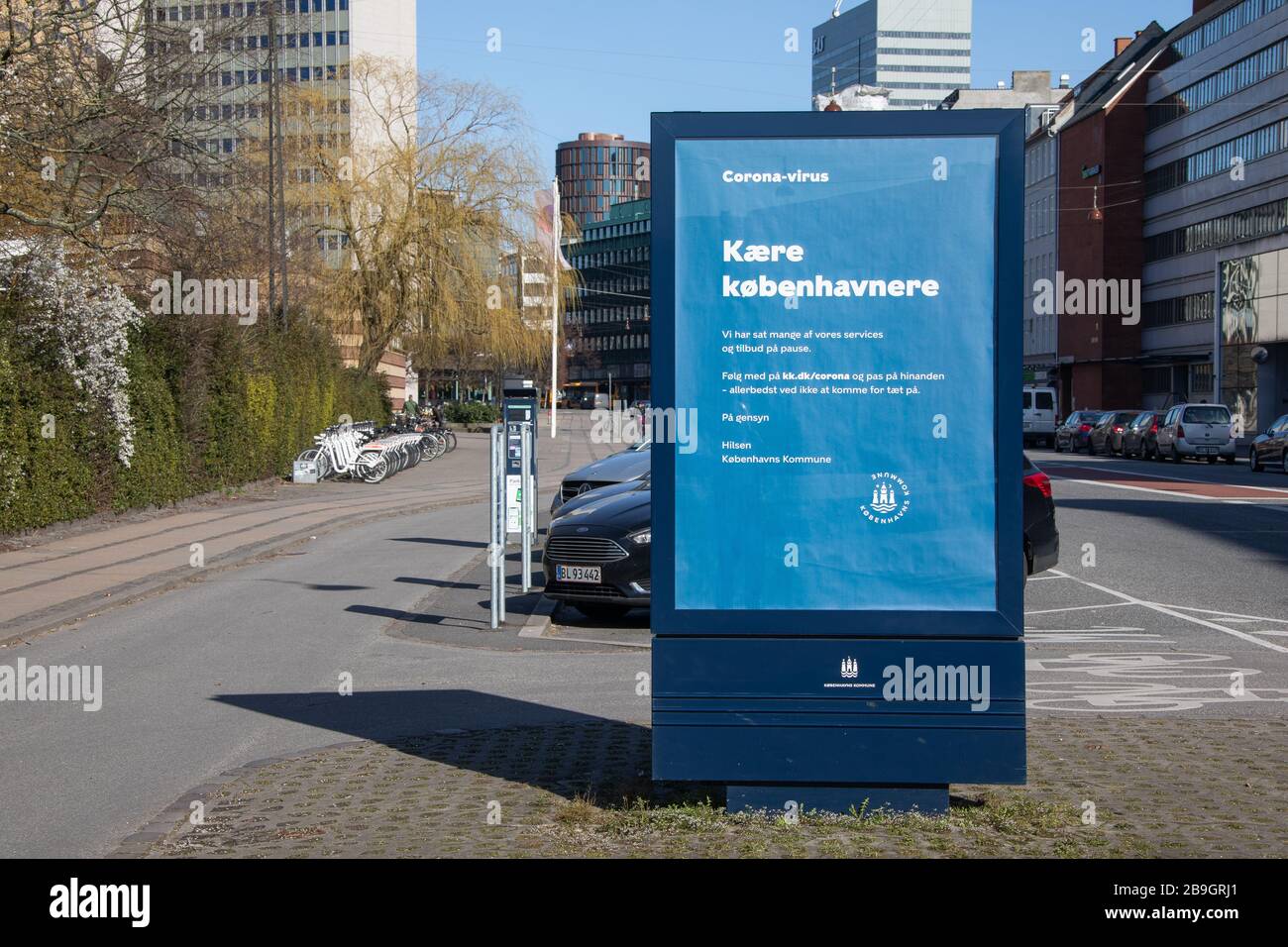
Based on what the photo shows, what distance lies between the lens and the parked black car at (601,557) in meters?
12.3

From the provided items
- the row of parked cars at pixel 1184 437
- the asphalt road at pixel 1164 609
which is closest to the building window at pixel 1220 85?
the row of parked cars at pixel 1184 437

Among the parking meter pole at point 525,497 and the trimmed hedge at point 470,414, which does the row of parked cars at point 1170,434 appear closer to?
the trimmed hedge at point 470,414

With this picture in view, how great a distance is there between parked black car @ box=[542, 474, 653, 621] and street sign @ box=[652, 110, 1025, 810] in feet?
21.3

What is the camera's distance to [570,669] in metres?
10.2

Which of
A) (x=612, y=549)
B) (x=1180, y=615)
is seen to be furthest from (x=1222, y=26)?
(x=612, y=549)

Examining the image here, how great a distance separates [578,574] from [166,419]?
1342cm

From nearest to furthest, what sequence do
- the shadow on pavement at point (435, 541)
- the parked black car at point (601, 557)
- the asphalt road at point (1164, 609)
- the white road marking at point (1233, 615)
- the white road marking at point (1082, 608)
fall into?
the asphalt road at point (1164, 609) → the parked black car at point (601, 557) → the white road marking at point (1233, 615) → the white road marking at point (1082, 608) → the shadow on pavement at point (435, 541)

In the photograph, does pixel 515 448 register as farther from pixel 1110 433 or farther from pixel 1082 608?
pixel 1110 433

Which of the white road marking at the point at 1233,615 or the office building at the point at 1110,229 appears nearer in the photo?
the white road marking at the point at 1233,615

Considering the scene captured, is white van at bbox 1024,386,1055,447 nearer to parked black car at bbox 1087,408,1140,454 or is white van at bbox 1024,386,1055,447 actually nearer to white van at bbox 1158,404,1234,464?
parked black car at bbox 1087,408,1140,454

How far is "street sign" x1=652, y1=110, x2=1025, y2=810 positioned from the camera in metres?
5.56

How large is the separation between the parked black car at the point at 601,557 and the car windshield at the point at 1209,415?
1410 inches

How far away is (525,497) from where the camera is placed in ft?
47.7
